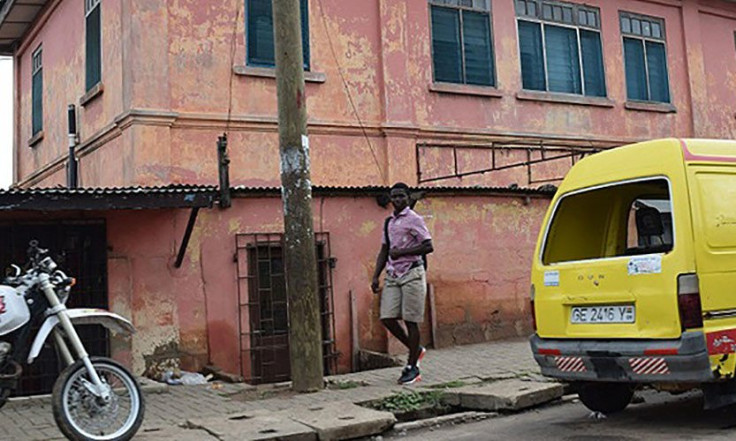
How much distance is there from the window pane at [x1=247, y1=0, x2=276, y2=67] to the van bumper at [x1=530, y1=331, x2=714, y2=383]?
23.6 ft

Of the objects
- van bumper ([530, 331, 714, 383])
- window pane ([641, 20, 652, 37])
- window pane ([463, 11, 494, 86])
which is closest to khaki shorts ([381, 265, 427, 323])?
van bumper ([530, 331, 714, 383])

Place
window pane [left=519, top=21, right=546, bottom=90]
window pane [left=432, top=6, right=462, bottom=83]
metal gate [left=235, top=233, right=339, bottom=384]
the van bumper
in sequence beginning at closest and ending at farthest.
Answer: the van bumper < metal gate [left=235, top=233, right=339, bottom=384] < window pane [left=432, top=6, right=462, bottom=83] < window pane [left=519, top=21, right=546, bottom=90]

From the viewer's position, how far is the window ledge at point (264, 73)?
1180 cm

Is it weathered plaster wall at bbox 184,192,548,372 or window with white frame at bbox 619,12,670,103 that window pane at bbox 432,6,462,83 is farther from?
window with white frame at bbox 619,12,670,103

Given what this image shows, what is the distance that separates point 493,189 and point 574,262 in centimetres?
514

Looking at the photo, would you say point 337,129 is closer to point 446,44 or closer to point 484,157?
point 446,44

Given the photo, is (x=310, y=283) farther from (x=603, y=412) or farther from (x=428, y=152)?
(x=428, y=152)

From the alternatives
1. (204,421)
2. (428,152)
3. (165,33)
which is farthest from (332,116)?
(204,421)

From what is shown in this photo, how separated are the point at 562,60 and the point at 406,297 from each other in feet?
28.0

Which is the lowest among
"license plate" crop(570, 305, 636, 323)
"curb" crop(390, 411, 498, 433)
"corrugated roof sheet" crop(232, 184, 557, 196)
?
"curb" crop(390, 411, 498, 433)

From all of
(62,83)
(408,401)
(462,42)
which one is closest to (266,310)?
(408,401)

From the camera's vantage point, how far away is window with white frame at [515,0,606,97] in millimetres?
14727

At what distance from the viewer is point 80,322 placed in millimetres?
6047

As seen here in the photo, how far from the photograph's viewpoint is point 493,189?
1134 centimetres
